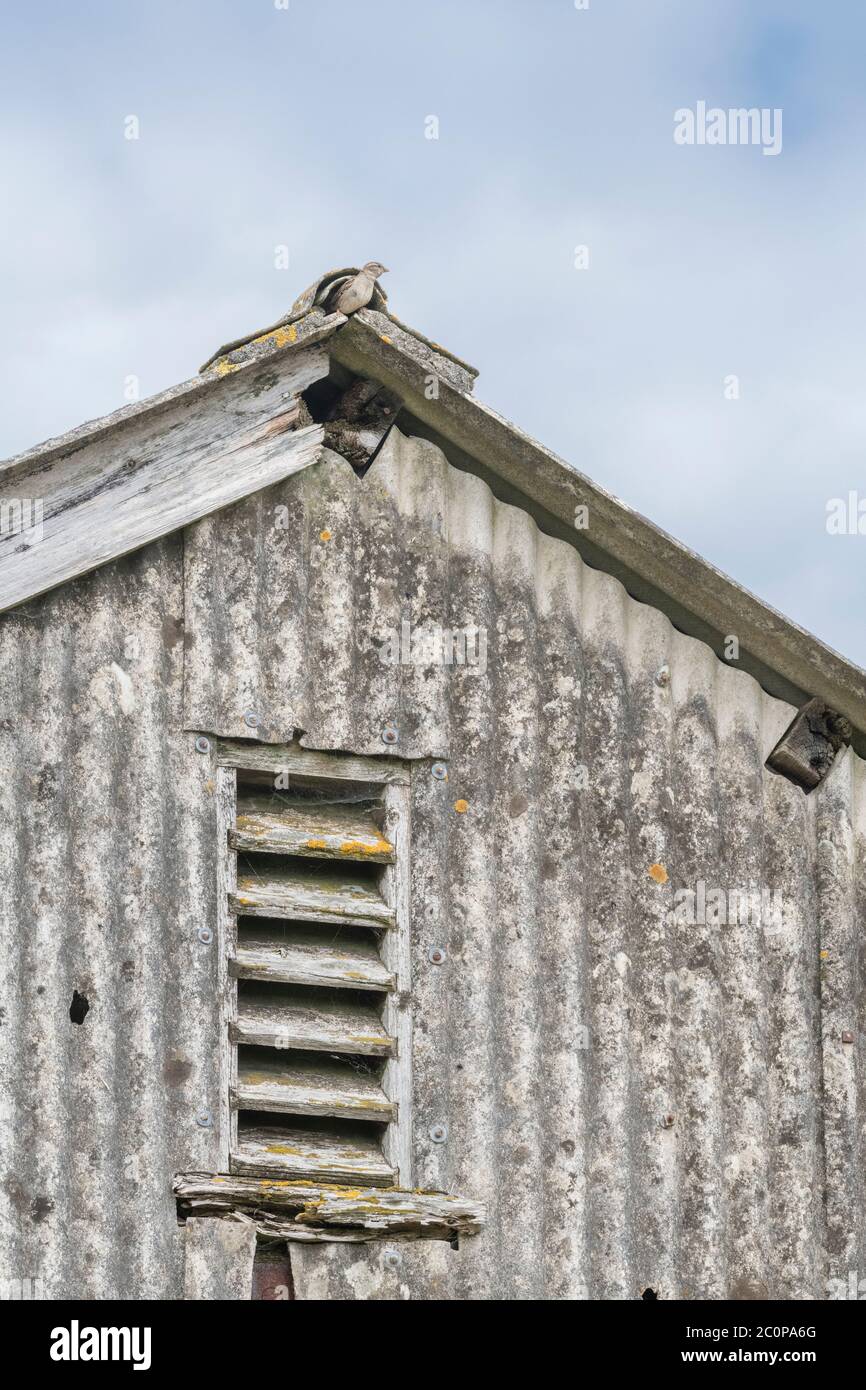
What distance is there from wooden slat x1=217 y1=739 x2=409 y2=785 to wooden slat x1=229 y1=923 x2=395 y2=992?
1.89 feet

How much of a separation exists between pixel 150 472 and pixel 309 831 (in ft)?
4.79

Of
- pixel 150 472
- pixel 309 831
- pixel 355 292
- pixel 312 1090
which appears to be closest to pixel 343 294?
pixel 355 292

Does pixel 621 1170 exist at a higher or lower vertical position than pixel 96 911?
→ lower

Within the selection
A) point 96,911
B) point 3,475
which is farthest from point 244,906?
point 3,475

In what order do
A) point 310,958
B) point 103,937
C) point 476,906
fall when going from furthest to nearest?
point 476,906 → point 310,958 → point 103,937

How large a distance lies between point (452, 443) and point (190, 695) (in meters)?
1.46

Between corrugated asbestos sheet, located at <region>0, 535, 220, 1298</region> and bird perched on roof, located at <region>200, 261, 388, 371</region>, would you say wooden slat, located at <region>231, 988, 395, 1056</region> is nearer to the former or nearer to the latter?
corrugated asbestos sheet, located at <region>0, 535, 220, 1298</region>

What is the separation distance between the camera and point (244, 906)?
305 inches

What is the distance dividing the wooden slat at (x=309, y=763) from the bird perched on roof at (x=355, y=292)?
164cm

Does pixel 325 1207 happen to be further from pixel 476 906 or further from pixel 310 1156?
pixel 476 906

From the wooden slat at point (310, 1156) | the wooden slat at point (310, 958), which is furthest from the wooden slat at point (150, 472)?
the wooden slat at point (310, 1156)

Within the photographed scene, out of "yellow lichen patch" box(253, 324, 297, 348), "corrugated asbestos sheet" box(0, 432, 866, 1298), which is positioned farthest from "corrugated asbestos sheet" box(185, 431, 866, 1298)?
"yellow lichen patch" box(253, 324, 297, 348)

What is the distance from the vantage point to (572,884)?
26.8 feet

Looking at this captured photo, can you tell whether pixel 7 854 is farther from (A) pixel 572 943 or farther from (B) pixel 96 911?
(A) pixel 572 943
